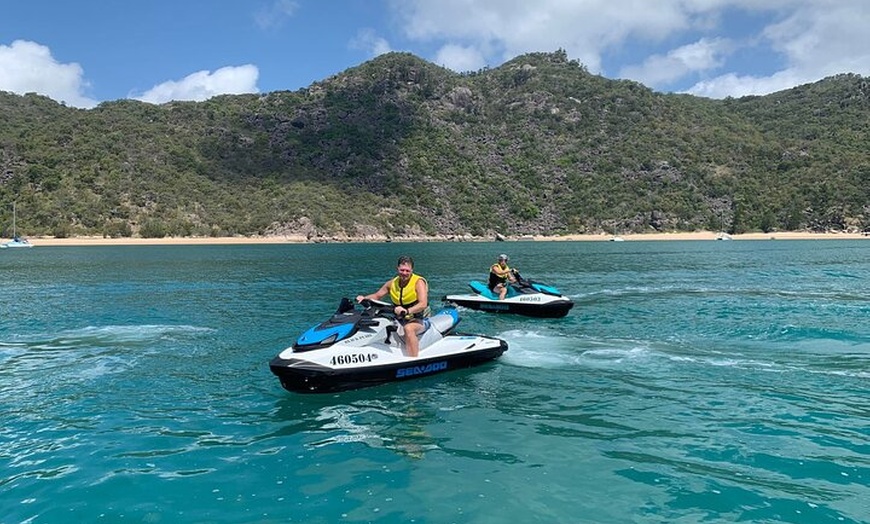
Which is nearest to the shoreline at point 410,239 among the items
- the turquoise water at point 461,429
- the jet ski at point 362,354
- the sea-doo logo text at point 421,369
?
the turquoise water at point 461,429

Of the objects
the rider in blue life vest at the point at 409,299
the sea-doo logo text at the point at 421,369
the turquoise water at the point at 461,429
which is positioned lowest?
the turquoise water at the point at 461,429

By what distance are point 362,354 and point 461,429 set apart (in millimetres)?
2776

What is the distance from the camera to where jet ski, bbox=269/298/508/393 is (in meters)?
11.0

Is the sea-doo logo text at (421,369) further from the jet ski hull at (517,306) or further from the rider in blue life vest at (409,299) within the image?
the jet ski hull at (517,306)

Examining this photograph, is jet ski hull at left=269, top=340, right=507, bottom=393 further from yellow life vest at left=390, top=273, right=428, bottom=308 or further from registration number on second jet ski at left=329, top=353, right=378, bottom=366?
yellow life vest at left=390, top=273, right=428, bottom=308

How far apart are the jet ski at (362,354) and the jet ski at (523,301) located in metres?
8.47

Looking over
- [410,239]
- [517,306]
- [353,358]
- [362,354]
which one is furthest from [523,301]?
[410,239]

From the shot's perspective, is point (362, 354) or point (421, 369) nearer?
point (362, 354)

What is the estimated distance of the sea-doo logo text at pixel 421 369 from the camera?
1215 centimetres

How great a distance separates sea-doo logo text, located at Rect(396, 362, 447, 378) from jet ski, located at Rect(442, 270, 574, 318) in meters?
9.47

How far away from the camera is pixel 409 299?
12172mm

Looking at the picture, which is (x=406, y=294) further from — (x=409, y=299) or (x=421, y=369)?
(x=421, y=369)

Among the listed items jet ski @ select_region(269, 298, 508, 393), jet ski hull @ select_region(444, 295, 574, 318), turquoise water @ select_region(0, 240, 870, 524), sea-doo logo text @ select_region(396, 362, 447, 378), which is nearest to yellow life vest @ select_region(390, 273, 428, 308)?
jet ski @ select_region(269, 298, 508, 393)

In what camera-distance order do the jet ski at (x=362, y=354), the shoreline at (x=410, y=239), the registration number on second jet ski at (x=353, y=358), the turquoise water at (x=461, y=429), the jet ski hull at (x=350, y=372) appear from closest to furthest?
the turquoise water at (x=461, y=429), the jet ski hull at (x=350, y=372), the jet ski at (x=362, y=354), the registration number on second jet ski at (x=353, y=358), the shoreline at (x=410, y=239)
